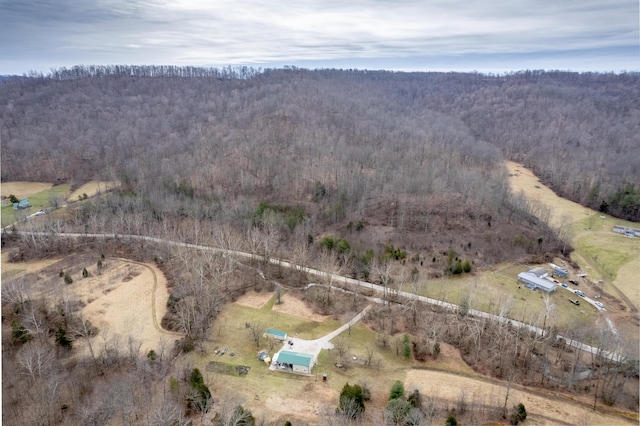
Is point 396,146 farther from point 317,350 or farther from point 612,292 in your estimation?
point 317,350

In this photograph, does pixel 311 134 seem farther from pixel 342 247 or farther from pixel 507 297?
pixel 507 297

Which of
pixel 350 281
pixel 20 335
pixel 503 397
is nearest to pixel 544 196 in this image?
pixel 350 281

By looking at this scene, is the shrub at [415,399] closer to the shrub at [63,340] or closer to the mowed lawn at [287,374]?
the mowed lawn at [287,374]

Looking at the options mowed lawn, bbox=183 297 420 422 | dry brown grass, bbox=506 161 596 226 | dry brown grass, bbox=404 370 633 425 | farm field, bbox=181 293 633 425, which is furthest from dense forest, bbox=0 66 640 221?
dry brown grass, bbox=404 370 633 425

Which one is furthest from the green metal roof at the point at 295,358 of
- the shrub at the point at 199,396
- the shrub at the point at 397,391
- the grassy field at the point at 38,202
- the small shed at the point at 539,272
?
the grassy field at the point at 38,202

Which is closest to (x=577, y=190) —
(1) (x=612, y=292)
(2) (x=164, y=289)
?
(1) (x=612, y=292)
